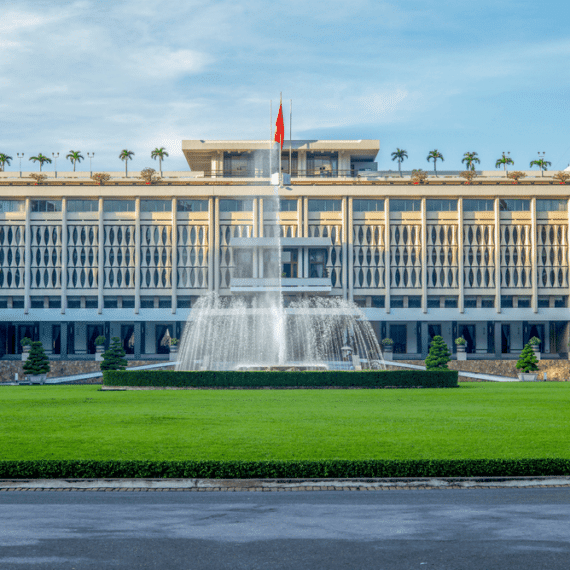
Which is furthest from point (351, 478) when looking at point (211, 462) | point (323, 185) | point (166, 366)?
point (323, 185)

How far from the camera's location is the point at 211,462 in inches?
525

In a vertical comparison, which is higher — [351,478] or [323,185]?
[323,185]

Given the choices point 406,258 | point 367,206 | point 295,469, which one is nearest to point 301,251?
point 367,206

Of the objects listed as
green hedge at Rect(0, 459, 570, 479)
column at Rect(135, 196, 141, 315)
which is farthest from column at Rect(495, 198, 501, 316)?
green hedge at Rect(0, 459, 570, 479)

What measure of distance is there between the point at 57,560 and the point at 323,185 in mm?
68968

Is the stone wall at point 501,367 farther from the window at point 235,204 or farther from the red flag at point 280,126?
the window at point 235,204

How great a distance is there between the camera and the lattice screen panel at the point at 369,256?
75.4 m

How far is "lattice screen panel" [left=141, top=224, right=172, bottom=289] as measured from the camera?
75.2 meters

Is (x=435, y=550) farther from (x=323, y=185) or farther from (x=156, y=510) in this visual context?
(x=323, y=185)

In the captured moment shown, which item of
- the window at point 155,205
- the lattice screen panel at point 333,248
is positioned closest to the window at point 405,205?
the lattice screen panel at point 333,248

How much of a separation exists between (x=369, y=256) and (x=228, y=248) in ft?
49.1

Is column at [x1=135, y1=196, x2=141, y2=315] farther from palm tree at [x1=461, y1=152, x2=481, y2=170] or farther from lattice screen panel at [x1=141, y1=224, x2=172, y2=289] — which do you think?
palm tree at [x1=461, y1=152, x2=481, y2=170]

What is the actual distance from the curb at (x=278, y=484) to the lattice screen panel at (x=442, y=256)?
63263mm

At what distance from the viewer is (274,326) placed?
62781 mm
